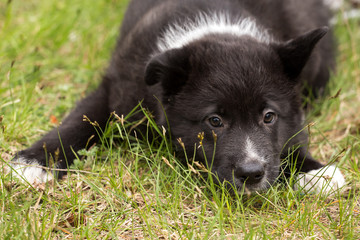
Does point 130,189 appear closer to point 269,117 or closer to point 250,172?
point 250,172

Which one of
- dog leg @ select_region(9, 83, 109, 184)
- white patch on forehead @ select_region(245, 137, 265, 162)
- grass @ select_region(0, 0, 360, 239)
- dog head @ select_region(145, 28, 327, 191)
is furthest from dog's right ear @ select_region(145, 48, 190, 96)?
white patch on forehead @ select_region(245, 137, 265, 162)

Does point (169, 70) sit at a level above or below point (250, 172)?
above

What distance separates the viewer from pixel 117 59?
13.7 feet

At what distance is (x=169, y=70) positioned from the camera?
3.33m

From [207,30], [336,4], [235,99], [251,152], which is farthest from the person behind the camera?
[336,4]

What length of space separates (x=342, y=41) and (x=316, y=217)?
3.50 m

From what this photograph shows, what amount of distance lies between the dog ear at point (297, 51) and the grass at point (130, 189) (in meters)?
0.59

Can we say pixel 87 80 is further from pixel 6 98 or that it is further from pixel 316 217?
pixel 316 217

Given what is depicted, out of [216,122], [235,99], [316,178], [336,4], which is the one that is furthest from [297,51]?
[336,4]

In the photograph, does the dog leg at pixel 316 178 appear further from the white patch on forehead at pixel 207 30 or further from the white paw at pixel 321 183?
the white patch on forehead at pixel 207 30

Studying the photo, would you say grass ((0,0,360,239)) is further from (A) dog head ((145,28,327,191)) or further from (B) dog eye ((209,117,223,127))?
(B) dog eye ((209,117,223,127))

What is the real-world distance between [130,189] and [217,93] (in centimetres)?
85

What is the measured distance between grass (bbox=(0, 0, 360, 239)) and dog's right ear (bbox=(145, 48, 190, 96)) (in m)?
0.36

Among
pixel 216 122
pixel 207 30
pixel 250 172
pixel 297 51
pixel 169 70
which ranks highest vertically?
pixel 297 51
